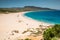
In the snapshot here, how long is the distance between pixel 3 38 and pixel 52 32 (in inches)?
126

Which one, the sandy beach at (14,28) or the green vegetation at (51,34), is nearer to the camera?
the green vegetation at (51,34)

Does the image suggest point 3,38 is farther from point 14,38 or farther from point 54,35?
point 54,35

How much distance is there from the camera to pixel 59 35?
326 inches

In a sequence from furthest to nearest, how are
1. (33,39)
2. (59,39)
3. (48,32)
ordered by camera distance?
(33,39) → (48,32) → (59,39)

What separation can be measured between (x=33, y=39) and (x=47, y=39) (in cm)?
126

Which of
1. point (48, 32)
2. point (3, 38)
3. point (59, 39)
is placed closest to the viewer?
point (59, 39)

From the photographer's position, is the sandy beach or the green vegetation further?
the sandy beach

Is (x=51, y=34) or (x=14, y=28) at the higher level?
(x=14, y=28)

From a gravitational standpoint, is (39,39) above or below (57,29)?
below

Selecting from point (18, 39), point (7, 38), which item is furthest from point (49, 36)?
point (7, 38)

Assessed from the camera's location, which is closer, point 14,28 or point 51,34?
point 51,34

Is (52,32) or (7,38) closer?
(52,32)

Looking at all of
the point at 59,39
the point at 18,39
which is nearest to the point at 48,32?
the point at 59,39

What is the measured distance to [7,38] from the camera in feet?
30.8
